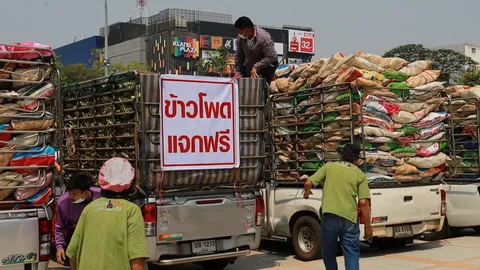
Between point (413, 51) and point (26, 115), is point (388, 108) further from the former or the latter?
point (413, 51)

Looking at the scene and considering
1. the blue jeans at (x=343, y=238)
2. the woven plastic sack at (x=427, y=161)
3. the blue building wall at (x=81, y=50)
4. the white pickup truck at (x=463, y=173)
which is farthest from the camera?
the blue building wall at (x=81, y=50)

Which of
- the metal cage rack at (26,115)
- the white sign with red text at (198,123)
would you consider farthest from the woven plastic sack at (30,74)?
the white sign with red text at (198,123)

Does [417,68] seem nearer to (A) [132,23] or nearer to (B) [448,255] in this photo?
(B) [448,255]

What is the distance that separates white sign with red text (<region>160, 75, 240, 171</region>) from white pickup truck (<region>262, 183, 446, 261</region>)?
1.86m

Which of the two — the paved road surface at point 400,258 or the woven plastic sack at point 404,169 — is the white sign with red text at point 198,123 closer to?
the paved road surface at point 400,258

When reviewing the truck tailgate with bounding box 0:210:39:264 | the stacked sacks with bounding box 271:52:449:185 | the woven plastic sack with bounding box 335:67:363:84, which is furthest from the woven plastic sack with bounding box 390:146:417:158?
the truck tailgate with bounding box 0:210:39:264

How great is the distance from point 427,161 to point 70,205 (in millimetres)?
6026

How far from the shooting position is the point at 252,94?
837cm

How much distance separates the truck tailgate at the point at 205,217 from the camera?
7.36 metres

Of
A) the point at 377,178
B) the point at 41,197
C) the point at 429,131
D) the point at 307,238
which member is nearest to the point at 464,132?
the point at 429,131

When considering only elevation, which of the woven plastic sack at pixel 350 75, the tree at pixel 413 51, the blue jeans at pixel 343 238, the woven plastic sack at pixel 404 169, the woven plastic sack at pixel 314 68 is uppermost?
the tree at pixel 413 51

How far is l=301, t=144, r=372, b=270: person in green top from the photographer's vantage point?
663cm

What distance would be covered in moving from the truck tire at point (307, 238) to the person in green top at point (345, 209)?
2.37 metres

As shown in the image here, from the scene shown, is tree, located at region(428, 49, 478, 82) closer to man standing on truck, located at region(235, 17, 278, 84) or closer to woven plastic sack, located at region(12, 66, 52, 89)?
man standing on truck, located at region(235, 17, 278, 84)
